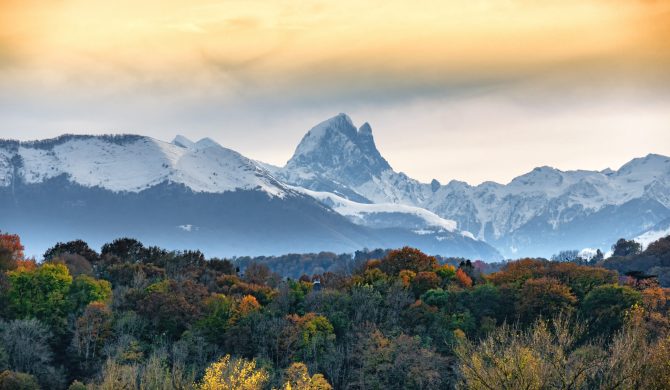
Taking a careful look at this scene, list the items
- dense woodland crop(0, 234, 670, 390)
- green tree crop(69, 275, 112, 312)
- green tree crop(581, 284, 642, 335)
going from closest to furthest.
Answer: dense woodland crop(0, 234, 670, 390) < green tree crop(581, 284, 642, 335) < green tree crop(69, 275, 112, 312)

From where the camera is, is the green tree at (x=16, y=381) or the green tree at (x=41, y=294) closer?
the green tree at (x=16, y=381)

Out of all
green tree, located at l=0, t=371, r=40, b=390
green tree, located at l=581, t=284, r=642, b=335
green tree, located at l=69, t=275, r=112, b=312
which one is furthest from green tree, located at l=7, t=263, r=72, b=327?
green tree, located at l=581, t=284, r=642, b=335

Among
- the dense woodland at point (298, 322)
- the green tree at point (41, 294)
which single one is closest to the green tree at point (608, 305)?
the dense woodland at point (298, 322)

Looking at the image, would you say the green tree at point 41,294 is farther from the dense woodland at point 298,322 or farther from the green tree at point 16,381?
the green tree at point 16,381

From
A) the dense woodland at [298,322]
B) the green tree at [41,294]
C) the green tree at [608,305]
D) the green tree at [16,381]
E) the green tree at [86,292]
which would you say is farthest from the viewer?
the green tree at [86,292]

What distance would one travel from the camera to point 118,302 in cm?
16200

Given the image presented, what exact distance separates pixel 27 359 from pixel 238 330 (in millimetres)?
33649

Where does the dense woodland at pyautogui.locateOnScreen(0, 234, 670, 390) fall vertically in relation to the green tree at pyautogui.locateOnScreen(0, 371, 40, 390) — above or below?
above

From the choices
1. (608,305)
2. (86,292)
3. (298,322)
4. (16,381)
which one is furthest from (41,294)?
(608,305)

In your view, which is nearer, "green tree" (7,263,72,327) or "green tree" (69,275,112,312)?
"green tree" (7,263,72,327)

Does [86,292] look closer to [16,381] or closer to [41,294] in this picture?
[41,294]

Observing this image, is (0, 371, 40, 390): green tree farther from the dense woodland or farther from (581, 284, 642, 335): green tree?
(581, 284, 642, 335): green tree

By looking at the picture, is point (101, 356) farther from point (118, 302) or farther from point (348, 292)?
point (348, 292)

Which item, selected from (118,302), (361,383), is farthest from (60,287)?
(361,383)
